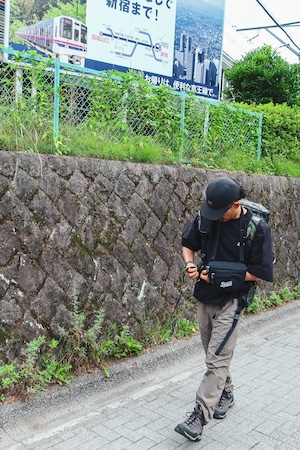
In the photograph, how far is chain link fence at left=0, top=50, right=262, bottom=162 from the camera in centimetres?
431

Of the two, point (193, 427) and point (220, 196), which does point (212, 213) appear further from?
point (193, 427)

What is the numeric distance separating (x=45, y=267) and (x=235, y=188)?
183 cm

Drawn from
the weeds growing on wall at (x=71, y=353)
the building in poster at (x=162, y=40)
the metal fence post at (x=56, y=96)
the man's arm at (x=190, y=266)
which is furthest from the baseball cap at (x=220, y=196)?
the building in poster at (x=162, y=40)

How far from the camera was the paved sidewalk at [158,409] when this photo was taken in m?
3.19

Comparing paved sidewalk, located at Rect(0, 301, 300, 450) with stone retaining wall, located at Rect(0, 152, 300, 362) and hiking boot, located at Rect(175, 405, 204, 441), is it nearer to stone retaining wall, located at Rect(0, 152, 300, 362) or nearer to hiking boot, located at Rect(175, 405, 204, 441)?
hiking boot, located at Rect(175, 405, 204, 441)

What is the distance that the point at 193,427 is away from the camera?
3092mm

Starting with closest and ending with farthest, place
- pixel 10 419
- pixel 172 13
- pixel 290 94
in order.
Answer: pixel 10 419 < pixel 172 13 < pixel 290 94

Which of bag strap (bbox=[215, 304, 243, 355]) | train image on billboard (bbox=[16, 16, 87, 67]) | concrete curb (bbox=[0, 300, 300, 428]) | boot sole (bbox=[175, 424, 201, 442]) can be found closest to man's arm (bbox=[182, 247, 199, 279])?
bag strap (bbox=[215, 304, 243, 355])

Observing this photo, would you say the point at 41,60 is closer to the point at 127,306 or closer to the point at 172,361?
the point at 127,306

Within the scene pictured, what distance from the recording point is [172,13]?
921 cm

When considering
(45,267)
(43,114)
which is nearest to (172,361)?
(45,267)

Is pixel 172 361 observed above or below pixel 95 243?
below

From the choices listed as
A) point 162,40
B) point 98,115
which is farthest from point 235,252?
point 162,40

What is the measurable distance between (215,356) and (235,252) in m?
0.76
